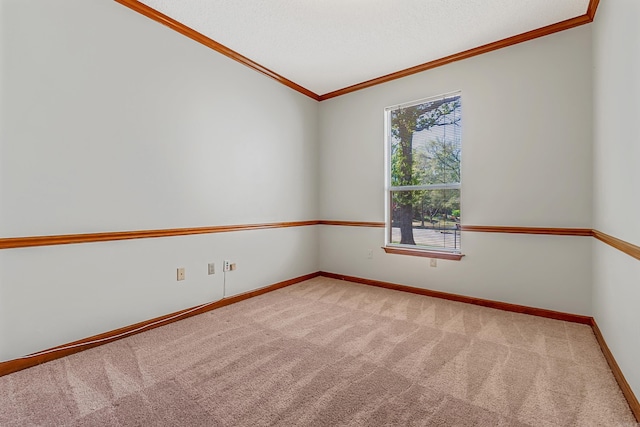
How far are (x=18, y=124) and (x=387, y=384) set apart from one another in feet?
9.08

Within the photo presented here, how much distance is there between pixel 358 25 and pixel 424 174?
175 cm

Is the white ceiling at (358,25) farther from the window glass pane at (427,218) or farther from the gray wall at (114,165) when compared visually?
the window glass pane at (427,218)

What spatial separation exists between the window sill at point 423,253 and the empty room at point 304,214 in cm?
2

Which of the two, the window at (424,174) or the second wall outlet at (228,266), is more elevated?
the window at (424,174)

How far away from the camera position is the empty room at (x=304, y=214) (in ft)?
5.43

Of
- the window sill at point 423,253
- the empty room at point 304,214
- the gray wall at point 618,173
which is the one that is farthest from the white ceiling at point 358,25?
the window sill at point 423,253

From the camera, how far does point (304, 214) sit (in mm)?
4156

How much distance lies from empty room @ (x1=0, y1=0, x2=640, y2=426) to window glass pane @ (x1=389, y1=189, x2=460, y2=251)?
0.02 metres

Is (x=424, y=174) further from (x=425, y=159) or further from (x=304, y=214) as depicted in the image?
(x=304, y=214)

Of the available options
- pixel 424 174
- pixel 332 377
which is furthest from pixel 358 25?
pixel 332 377

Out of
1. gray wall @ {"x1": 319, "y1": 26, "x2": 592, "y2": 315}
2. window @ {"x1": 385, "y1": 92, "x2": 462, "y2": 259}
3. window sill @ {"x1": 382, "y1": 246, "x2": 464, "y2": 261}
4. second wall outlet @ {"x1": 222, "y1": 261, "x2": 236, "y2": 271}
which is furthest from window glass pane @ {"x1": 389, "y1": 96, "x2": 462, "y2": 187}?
second wall outlet @ {"x1": 222, "y1": 261, "x2": 236, "y2": 271}

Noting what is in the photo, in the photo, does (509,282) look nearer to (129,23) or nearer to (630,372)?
(630,372)

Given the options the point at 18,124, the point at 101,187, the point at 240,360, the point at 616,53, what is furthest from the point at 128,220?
the point at 616,53

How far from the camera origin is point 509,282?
2.92 m
